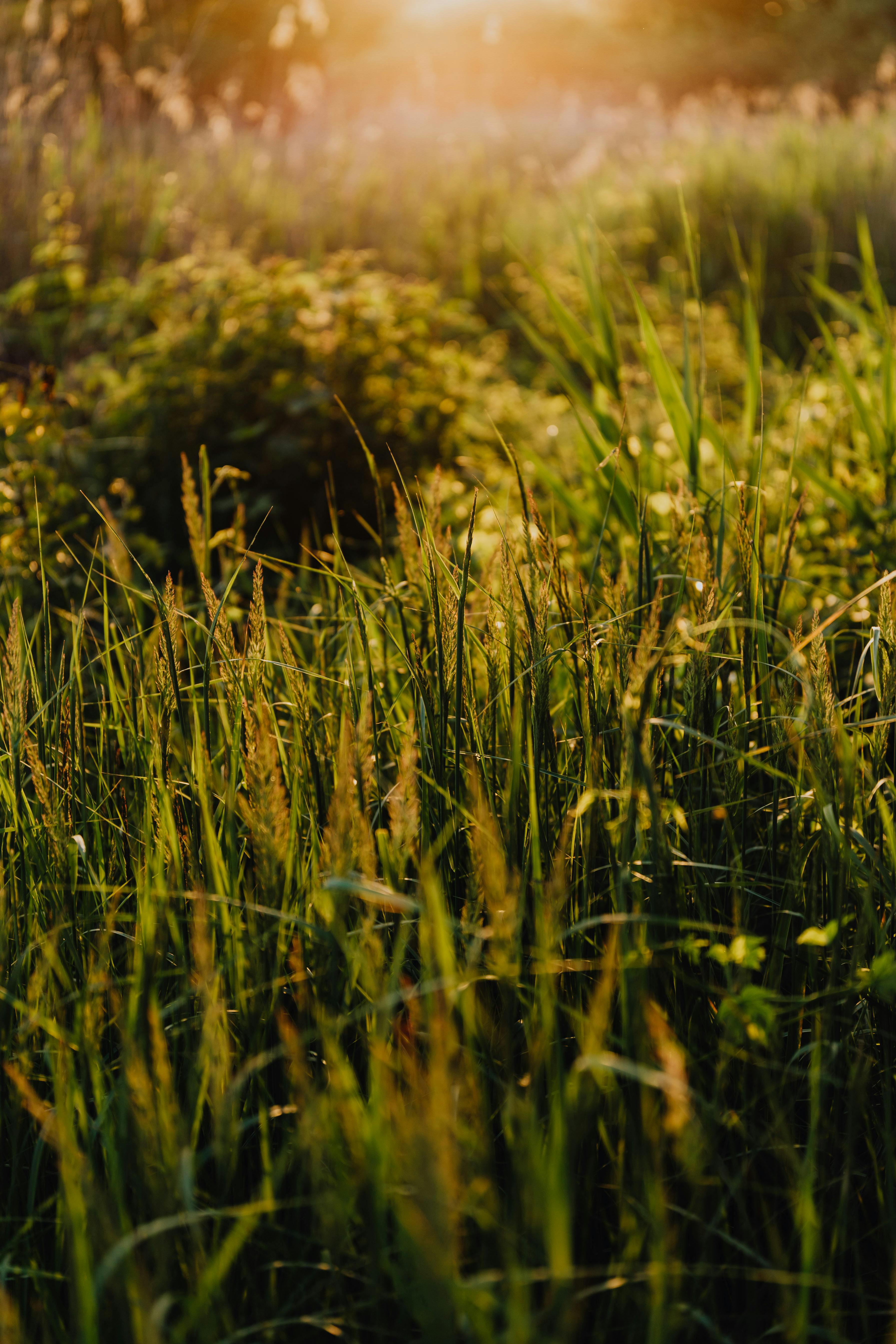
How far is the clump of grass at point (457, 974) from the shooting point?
0.80 meters

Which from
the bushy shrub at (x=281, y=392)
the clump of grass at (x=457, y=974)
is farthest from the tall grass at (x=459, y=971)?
the bushy shrub at (x=281, y=392)

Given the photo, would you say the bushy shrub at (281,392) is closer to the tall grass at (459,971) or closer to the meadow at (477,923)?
the meadow at (477,923)

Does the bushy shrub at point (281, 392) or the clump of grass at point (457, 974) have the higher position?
the bushy shrub at point (281, 392)

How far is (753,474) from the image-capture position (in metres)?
2.15

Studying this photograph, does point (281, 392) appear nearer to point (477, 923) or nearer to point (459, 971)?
point (477, 923)

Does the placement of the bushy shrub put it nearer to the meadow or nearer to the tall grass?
the meadow

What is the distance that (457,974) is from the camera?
1.00 m

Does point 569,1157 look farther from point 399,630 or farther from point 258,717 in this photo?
point 399,630

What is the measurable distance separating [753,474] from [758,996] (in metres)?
1.43

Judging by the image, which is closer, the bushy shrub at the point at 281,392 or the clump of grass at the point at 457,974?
the clump of grass at the point at 457,974

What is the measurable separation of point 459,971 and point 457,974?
0.19ft

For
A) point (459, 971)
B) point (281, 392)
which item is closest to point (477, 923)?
point (459, 971)

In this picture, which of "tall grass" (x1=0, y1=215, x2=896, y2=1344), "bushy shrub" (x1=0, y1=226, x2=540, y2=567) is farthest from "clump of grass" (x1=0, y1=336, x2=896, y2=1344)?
"bushy shrub" (x1=0, y1=226, x2=540, y2=567)

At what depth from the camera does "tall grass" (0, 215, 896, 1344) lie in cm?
80
